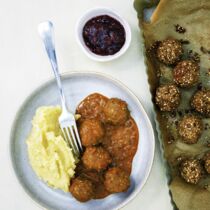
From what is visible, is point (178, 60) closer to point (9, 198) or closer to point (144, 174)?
point (144, 174)

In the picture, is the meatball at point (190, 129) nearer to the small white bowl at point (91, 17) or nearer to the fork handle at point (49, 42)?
the small white bowl at point (91, 17)

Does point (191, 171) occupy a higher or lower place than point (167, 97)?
lower

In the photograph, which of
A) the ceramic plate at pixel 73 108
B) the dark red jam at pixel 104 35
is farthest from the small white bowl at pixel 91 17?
the ceramic plate at pixel 73 108

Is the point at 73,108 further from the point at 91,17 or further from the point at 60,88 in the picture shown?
the point at 91,17

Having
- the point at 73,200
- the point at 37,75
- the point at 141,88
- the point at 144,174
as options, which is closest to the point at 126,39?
the point at 141,88

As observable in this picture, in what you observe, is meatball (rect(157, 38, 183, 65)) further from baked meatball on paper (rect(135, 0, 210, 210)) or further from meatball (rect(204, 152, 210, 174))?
meatball (rect(204, 152, 210, 174))

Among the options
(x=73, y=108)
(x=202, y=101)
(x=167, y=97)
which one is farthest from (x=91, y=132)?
(x=202, y=101)

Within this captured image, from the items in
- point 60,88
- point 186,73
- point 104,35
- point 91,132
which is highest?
point 104,35
